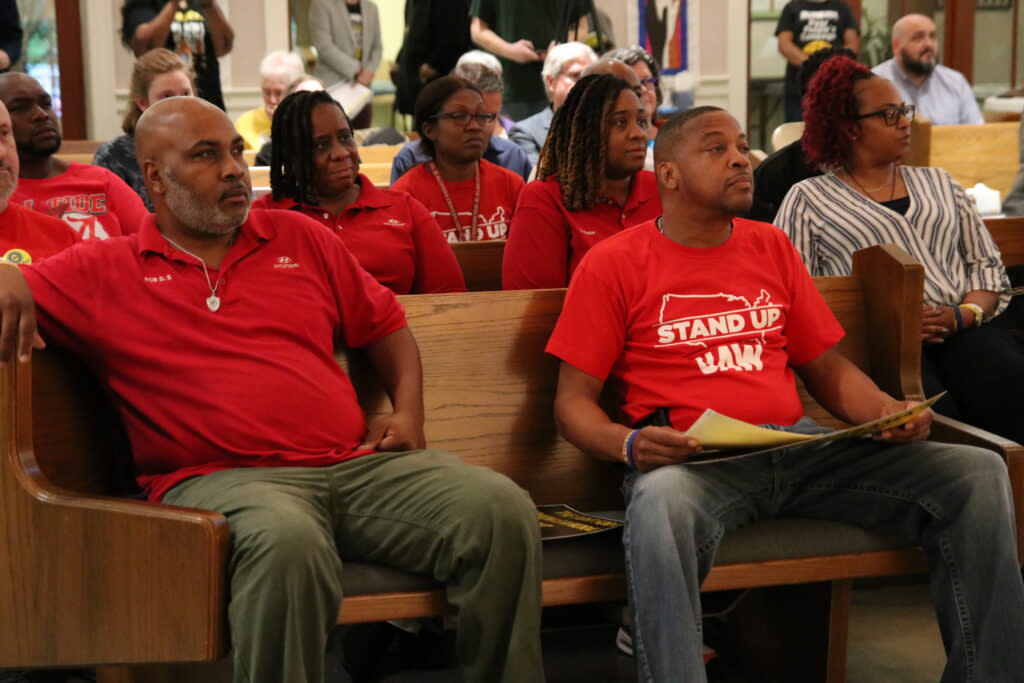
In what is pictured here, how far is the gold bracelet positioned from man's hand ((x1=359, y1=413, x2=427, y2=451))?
4.76 feet

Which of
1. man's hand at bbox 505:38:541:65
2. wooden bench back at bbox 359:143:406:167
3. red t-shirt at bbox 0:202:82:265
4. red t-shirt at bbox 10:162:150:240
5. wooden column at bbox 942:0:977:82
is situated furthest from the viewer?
wooden column at bbox 942:0:977:82

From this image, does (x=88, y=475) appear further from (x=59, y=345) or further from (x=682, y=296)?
(x=682, y=296)

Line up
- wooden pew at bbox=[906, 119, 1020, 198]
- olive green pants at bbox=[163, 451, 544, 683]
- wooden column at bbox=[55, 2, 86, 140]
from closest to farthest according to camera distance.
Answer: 1. olive green pants at bbox=[163, 451, 544, 683]
2. wooden pew at bbox=[906, 119, 1020, 198]
3. wooden column at bbox=[55, 2, 86, 140]

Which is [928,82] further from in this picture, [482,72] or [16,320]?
[16,320]

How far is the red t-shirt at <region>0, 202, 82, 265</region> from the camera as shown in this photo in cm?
276

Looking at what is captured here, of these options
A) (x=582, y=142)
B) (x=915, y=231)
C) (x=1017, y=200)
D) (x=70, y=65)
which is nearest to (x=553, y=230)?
(x=582, y=142)

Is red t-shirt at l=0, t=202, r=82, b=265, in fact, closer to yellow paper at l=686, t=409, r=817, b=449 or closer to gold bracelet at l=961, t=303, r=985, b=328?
yellow paper at l=686, t=409, r=817, b=449

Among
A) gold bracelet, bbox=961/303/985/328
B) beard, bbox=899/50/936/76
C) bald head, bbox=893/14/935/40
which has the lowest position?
gold bracelet, bbox=961/303/985/328

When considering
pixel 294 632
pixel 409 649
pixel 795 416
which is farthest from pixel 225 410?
pixel 795 416

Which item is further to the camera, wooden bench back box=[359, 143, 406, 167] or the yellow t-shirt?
the yellow t-shirt

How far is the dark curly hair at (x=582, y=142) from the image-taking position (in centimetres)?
323

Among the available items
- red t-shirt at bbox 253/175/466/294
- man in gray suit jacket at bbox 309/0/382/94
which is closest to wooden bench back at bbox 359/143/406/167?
man in gray suit jacket at bbox 309/0/382/94

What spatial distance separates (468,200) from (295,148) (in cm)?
87

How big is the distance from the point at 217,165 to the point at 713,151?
0.97 metres
